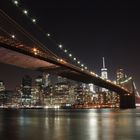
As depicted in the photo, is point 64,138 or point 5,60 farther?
point 5,60

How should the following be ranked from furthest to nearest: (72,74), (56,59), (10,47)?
1. (72,74)
2. (56,59)
3. (10,47)

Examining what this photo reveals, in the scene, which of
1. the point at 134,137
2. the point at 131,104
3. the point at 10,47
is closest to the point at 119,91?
the point at 131,104

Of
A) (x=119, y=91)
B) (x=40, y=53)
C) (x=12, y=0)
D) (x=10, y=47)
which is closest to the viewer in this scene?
(x=12, y=0)

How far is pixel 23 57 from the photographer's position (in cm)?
5122

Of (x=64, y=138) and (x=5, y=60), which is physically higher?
(x=5, y=60)

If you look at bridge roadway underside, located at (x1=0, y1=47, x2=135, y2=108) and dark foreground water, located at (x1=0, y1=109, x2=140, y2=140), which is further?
bridge roadway underside, located at (x1=0, y1=47, x2=135, y2=108)

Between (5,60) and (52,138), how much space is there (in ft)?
104

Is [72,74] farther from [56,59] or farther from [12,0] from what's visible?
[12,0]

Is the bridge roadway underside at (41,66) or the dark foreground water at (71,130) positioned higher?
the bridge roadway underside at (41,66)

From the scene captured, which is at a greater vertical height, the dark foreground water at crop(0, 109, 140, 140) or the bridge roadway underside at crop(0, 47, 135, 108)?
the bridge roadway underside at crop(0, 47, 135, 108)

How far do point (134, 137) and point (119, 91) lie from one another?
7264 cm

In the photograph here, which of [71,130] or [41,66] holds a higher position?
[41,66]

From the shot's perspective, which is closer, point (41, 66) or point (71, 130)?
point (71, 130)

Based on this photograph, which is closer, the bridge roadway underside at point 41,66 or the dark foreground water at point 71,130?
the dark foreground water at point 71,130
